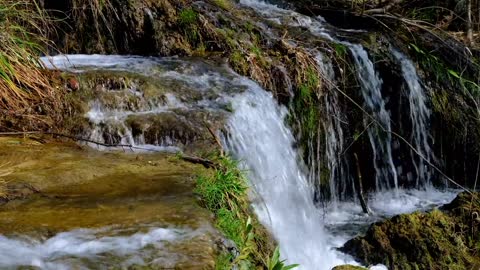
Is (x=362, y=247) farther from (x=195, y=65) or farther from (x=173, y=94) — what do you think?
(x=195, y=65)

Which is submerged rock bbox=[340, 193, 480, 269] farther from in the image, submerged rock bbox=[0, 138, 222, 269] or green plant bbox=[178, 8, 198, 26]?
green plant bbox=[178, 8, 198, 26]

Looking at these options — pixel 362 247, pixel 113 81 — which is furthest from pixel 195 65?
pixel 362 247

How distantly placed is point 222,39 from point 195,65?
0.78 m

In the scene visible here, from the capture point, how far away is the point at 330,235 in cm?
558

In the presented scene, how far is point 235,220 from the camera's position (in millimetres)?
3109

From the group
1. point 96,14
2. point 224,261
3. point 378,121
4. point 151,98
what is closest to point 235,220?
point 224,261

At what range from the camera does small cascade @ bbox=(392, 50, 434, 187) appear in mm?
7242

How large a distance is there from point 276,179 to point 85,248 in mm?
2557

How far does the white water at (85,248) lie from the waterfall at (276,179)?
1315 mm

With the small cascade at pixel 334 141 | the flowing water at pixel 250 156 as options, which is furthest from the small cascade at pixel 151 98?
the small cascade at pixel 334 141

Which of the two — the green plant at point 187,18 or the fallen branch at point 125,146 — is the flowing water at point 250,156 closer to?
the fallen branch at point 125,146

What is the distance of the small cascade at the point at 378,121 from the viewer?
6.87 metres

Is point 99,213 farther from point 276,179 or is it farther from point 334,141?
point 334,141

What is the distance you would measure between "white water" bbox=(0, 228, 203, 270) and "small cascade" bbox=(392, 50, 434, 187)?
5232 millimetres
